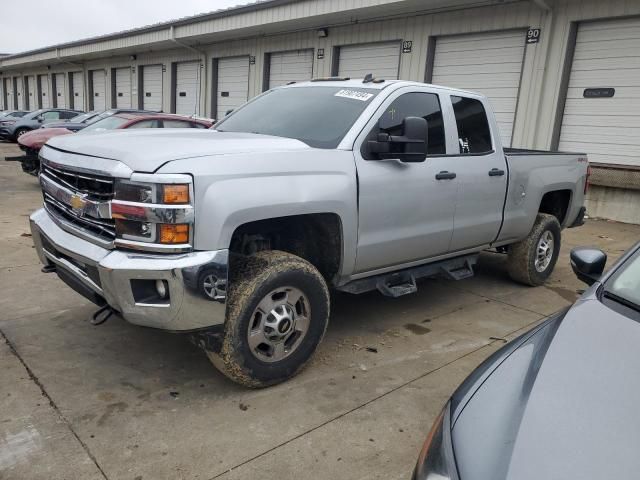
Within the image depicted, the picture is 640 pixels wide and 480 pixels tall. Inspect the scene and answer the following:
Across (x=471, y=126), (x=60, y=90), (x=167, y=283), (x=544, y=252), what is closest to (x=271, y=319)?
(x=167, y=283)

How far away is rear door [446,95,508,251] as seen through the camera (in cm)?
452

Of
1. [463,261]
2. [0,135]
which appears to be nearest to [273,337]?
[463,261]

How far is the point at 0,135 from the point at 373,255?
25.4 metres

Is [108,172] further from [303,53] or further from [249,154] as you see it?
[303,53]

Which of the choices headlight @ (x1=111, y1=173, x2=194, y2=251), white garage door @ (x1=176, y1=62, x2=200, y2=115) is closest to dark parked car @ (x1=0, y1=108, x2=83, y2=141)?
white garage door @ (x1=176, y1=62, x2=200, y2=115)

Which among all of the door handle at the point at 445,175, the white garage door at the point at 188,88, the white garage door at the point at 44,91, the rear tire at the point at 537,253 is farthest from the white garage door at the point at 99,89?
the door handle at the point at 445,175

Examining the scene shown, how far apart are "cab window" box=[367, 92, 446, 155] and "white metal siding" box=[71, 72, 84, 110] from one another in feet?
99.5

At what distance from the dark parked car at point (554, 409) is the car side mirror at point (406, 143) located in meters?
1.72

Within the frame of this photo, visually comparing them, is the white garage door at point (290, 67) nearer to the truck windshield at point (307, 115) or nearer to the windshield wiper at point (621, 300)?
the truck windshield at point (307, 115)

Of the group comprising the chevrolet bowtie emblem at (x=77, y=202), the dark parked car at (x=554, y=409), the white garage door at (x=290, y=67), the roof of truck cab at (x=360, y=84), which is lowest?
the dark parked car at (x=554, y=409)

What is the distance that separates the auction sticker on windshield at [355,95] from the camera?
13.1 ft

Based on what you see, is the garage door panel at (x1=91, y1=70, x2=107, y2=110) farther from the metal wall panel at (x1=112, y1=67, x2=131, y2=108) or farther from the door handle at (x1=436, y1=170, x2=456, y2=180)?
the door handle at (x1=436, y1=170, x2=456, y2=180)

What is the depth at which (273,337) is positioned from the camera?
3305 millimetres

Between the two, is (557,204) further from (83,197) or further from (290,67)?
(290,67)
